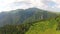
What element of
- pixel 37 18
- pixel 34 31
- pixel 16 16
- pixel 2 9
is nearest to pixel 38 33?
pixel 34 31

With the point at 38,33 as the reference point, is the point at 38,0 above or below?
above

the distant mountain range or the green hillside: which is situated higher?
the distant mountain range

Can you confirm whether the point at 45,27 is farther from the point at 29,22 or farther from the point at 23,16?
the point at 23,16

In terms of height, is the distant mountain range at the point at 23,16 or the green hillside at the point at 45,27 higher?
the distant mountain range at the point at 23,16

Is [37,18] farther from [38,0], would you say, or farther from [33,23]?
[38,0]

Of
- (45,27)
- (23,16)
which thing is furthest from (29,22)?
(45,27)
